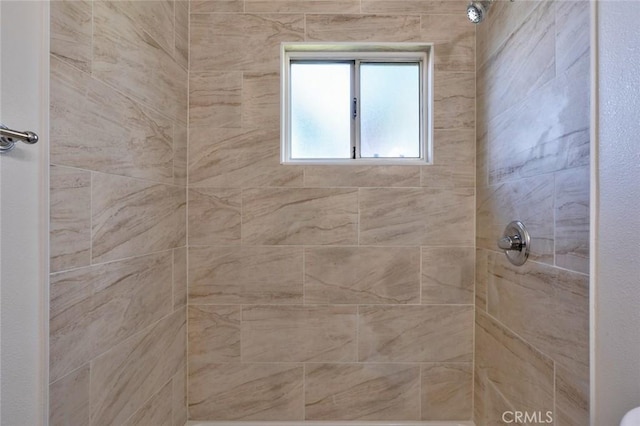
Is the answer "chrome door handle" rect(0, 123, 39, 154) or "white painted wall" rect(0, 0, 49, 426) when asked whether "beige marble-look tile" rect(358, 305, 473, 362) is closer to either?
"white painted wall" rect(0, 0, 49, 426)

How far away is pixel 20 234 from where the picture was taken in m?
0.75

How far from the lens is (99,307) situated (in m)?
0.99

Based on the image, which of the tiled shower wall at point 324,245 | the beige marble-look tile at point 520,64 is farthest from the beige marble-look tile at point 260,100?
the beige marble-look tile at point 520,64

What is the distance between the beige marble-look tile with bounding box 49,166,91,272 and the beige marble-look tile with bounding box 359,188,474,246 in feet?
3.44

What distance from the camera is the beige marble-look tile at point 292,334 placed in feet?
5.15

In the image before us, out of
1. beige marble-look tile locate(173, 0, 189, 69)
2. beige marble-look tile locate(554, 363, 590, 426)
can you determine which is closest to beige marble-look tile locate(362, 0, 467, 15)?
beige marble-look tile locate(173, 0, 189, 69)

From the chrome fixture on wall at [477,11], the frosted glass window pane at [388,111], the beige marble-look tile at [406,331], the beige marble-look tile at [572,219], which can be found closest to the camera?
the beige marble-look tile at [572,219]

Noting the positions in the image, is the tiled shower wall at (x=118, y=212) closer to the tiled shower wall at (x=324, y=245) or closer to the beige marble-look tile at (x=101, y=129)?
the beige marble-look tile at (x=101, y=129)

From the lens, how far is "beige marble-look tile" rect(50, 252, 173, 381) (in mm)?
845

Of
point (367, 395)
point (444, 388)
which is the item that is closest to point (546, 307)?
point (444, 388)

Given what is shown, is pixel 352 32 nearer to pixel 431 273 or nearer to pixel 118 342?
pixel 431 273

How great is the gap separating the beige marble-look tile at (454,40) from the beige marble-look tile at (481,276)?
85 centimetres

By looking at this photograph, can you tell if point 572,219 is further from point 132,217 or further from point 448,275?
point 132,217

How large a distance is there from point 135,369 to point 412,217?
125cm
